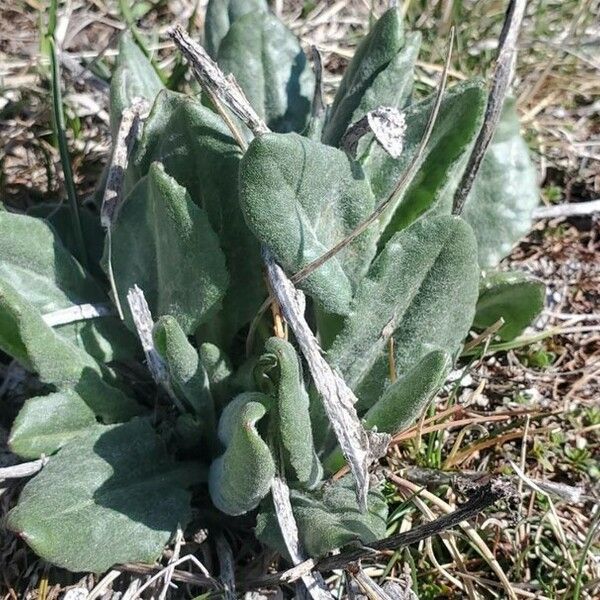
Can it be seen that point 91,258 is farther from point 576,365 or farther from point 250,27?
point 576,365

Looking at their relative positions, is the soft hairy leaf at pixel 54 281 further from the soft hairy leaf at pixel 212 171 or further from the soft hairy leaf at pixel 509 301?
the soft hairy leaf at pixel 509 301

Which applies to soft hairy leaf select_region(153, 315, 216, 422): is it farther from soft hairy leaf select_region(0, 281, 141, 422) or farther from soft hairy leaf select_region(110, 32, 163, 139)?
soft hairy leaf select_region(110, 32, 163, 139)

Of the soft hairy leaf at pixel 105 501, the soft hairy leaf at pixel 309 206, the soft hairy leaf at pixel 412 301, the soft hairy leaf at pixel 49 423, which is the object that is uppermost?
the soft hairy leaf at pixel 309 206

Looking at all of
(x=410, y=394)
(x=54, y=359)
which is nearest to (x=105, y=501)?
(x=54, y=359)

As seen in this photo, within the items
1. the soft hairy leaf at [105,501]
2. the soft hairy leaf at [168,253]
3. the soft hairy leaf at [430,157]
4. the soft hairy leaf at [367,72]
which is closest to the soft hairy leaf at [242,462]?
the soft hairy leaf at [105,501]

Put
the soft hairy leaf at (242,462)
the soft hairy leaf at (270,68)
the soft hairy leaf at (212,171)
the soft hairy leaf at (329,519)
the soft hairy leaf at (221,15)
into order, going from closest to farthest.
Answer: the soft hairy leaf at (242,462), the soft hairy leaf at (329,519), the soft hairy leaf at (212,171), the soft hairy leaf at (270,68), the soft hairy leaf at (221,15)

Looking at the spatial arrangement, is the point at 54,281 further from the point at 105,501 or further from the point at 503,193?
the point at 503,193

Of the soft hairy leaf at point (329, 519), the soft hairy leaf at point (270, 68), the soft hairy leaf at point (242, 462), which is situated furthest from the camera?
the soft hairy leaf at point (270, 68)
